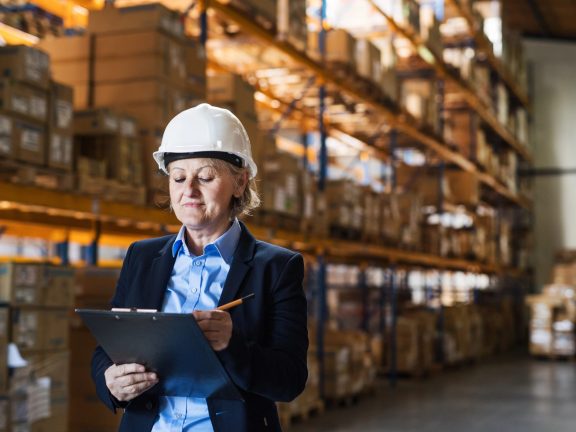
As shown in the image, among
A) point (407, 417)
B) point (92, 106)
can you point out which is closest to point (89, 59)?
point (92, 106)

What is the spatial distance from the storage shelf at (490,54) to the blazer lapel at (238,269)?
12444 millimetres

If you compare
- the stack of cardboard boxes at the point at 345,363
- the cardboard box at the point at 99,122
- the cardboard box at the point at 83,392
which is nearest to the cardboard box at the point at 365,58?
the stack of cardboard boxes at the point at 345,363

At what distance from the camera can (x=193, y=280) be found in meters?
2.00

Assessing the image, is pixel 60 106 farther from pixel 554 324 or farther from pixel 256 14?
pixel 554 324

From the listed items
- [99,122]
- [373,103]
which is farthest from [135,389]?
[373,103]

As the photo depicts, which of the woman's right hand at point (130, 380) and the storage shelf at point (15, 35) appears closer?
the woman's right hand at point (130, 380)

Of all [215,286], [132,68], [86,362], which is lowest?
[86,362]

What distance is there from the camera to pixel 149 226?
269 inches

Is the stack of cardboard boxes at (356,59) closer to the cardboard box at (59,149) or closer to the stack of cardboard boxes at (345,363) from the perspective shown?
the stack of cardboard boxes at (345,363)

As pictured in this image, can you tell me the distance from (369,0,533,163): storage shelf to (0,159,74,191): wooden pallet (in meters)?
6.07

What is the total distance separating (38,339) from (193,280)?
3039 millimetres

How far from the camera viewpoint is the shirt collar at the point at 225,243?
199 cm

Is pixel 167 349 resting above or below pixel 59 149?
below

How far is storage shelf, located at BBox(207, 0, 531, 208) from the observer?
7.29 metres
